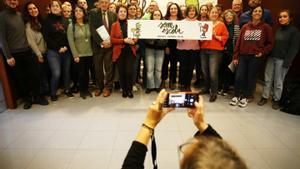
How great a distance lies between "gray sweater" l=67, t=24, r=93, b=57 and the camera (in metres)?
4.26

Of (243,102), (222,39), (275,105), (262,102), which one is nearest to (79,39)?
(222,39)

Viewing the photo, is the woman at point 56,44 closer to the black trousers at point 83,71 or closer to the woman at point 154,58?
the black trousers at point 83,71

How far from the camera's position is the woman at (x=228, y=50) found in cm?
440

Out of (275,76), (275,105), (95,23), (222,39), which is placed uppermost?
(95,23)

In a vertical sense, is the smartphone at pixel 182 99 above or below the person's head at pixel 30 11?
below

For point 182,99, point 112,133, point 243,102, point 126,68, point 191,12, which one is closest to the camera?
point 182,99

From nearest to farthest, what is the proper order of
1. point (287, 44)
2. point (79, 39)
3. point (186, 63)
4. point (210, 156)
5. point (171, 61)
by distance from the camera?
point (210, 156) < point (287, 44) < point (79, 39) < point (186, 63) < point (171, 61)

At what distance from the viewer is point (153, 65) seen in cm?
470

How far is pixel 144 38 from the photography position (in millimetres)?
4449

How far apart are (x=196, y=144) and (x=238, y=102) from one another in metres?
3.61

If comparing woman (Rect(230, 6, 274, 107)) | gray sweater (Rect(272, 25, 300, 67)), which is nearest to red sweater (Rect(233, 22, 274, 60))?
woman (Rect(230, 6, 274, 107))

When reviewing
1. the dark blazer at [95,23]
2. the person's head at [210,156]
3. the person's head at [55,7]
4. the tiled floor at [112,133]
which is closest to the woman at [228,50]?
the tiled floor at [112,133]

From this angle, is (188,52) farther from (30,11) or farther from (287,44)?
(30,11)

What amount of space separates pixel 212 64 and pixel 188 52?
0.48m
